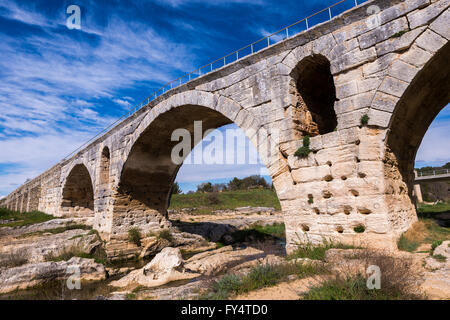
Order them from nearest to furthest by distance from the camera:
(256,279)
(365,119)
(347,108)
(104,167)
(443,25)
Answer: (256,279) → (443,25) → (365,119) → (347,108) → (104,167)

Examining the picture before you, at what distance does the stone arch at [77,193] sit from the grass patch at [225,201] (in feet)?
26.3

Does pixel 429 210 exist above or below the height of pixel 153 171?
below

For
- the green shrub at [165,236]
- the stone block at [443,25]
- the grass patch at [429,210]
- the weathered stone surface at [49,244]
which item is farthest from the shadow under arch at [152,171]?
the grass patch at [429,210]

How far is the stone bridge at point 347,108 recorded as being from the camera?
16.2ft

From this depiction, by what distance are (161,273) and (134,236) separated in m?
4.92

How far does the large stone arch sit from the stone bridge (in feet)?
1.18

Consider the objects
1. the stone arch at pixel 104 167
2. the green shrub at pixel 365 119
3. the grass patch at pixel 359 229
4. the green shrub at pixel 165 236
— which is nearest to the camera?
the grass patch at pixel 359 229

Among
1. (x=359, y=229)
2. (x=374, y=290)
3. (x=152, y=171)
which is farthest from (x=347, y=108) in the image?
(x=152, y=171)

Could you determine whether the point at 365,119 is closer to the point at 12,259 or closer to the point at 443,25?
the point at 443,25

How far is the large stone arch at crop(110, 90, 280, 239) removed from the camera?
378 inches

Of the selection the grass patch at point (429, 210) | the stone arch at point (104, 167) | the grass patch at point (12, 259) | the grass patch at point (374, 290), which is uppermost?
the stone arch at point (104, 167)

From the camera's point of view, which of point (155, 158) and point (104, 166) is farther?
point (104, 166)

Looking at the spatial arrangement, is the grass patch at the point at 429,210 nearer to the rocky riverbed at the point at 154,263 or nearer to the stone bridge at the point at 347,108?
the stone bridge at the point at 347,108

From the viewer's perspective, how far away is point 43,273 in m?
8.16
